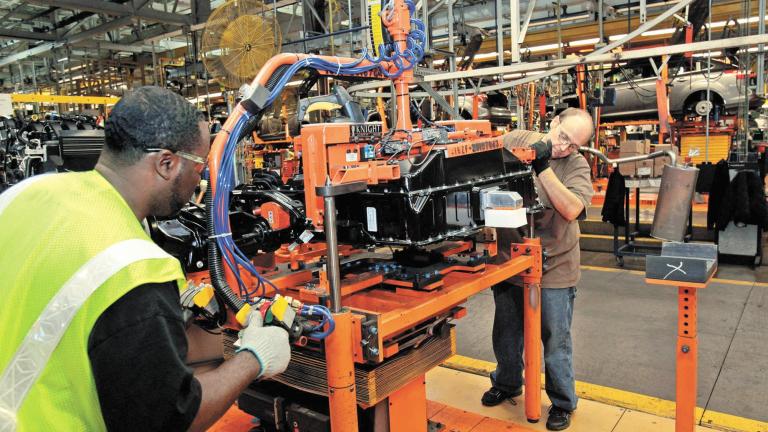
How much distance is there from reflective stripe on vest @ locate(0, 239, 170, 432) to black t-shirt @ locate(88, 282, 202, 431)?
0.06 meters

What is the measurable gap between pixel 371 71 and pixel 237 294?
1259mm

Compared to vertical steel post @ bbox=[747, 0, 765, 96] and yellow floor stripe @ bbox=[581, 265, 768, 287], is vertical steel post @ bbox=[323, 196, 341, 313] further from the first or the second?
yellow floor stripe @ bbox=[581, 265, 768, 287]

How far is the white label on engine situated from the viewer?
222 cm

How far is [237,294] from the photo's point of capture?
223 cm

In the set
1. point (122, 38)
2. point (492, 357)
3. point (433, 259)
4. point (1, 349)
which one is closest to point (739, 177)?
point (492, 357)

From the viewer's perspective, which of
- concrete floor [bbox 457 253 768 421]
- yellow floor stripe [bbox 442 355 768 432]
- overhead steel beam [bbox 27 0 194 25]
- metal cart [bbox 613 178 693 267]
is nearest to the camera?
yellow floor stripe [bbox 442 355 768 432]

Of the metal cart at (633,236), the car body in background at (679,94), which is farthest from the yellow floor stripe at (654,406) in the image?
the car body in background at (679,94)

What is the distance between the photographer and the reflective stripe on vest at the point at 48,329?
110 centimetres

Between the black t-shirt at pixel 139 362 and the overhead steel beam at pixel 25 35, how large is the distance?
1239cm

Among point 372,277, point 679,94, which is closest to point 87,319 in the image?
point 372,277

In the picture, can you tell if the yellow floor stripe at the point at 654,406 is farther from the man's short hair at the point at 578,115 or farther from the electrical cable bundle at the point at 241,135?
the electrical cable bundle at the point at 241,135

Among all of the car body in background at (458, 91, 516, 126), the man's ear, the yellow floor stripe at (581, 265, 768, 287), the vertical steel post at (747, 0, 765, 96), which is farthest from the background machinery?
the car body in background at (458, 91, 516, 126)

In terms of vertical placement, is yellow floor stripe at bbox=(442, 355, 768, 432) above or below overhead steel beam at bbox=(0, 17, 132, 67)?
below

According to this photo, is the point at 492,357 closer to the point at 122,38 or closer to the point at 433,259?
the point at 433,259
